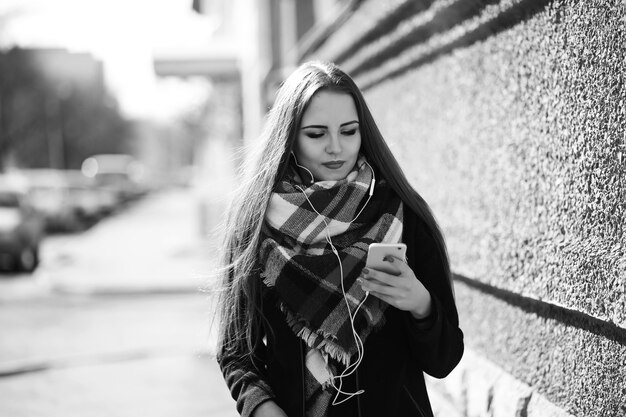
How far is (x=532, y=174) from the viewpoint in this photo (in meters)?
2.59

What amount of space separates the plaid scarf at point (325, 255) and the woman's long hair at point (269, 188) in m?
0.06

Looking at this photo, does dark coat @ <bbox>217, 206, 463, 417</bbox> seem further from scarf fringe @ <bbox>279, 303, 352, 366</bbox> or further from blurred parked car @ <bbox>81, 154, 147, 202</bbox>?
blurred parked car @ <bbox>81, 154, 147, 202</bbox>

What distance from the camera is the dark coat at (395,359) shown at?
196 cm

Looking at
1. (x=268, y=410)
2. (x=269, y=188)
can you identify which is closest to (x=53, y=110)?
(x=269, y=188)

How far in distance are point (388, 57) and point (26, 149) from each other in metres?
55.7

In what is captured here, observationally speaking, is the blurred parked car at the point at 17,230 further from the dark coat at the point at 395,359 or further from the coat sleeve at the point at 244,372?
the dark coat at the point at 395,359

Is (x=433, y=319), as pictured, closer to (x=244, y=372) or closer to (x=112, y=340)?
(x=244, y=372)

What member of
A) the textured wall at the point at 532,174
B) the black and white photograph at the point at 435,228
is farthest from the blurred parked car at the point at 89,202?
the textured wall at the point at 532,174

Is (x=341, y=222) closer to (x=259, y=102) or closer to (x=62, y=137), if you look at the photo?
(x=259, y=102)

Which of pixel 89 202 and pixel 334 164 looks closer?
pixel 334 164

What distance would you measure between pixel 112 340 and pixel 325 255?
6.46 metres

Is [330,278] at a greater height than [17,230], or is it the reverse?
[330,278]

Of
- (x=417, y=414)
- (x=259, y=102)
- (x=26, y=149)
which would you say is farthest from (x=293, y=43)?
(x=26, y=149)

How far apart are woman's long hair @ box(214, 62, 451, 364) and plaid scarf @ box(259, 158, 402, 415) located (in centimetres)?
6
